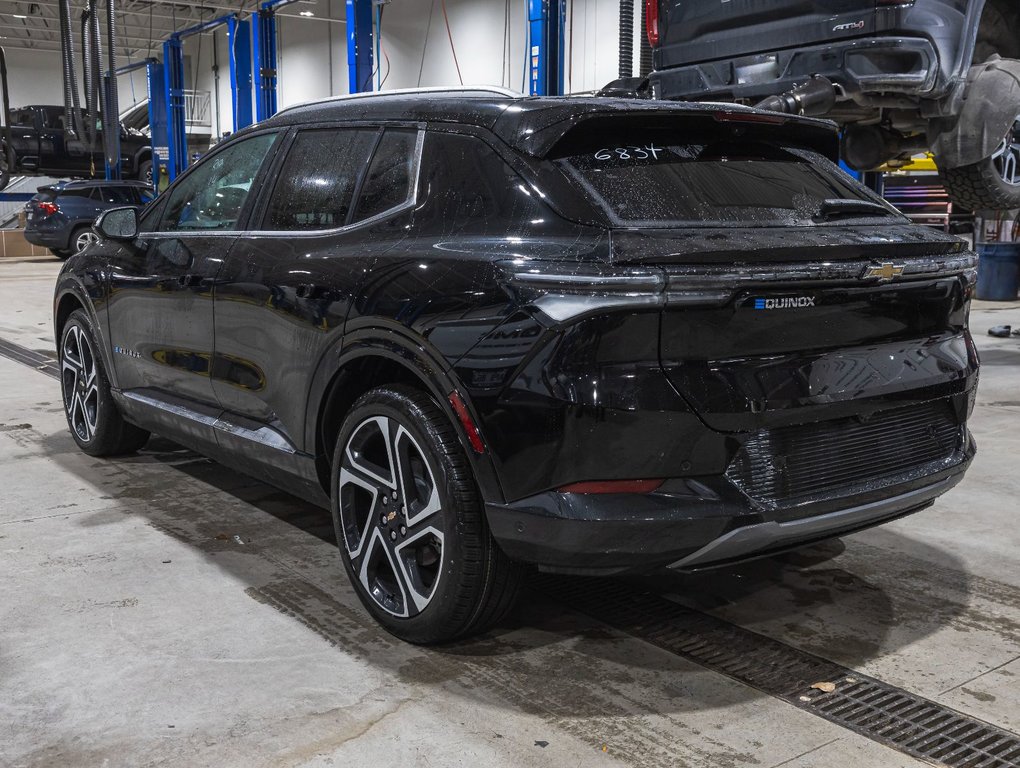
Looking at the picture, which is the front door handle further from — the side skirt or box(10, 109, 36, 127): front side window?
box(10, 109, 36, 127): front side window

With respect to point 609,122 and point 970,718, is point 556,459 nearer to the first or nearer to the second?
point 609,122

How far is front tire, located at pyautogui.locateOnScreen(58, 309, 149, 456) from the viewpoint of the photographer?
5121 mm

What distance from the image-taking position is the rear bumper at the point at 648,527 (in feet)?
8.55

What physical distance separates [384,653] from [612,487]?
924 millimetres

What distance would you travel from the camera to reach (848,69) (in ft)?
21.2

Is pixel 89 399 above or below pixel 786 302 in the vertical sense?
below

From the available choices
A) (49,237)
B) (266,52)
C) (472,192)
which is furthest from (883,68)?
(49,237)


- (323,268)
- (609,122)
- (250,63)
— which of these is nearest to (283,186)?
(323,268)

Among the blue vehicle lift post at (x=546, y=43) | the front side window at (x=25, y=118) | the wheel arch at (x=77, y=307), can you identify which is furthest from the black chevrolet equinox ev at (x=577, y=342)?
the front side window at (x=25, y=118)

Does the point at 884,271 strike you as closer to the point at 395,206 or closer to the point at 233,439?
the point at 395,206

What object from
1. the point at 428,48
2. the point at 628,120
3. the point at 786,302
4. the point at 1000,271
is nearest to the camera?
the point at 786,302

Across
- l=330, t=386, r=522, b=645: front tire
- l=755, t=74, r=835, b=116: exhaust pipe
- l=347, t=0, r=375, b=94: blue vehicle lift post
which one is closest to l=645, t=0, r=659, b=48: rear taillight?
l=755, t=74, r=835, b=116: exhaust pipe

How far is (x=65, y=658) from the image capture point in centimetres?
302

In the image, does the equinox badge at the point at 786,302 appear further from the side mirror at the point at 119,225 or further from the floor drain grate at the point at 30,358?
the floor drain grate at the point at 30,358
